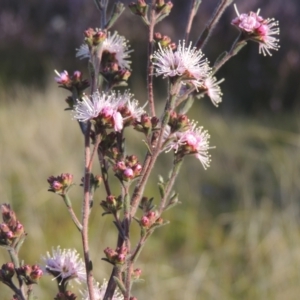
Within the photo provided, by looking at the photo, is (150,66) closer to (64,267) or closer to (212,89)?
(212,89)

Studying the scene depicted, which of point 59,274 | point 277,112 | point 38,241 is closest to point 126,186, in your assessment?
point 59,274

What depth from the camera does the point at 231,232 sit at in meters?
2.57

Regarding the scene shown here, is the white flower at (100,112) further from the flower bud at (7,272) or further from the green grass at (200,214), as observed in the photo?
the green grass at (200,214)

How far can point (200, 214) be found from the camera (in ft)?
9.43

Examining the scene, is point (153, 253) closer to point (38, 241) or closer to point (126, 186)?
point (38, 241)

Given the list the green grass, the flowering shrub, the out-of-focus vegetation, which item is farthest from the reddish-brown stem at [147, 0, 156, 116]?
the out-of-focus vegetation

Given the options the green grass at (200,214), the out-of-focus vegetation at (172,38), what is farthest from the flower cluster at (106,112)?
the out-of-focus vegetation at (172,38)

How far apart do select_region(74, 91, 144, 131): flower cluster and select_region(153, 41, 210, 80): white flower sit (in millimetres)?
47

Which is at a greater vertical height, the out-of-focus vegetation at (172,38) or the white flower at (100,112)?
the out-of-focus vegetation at (172,38)

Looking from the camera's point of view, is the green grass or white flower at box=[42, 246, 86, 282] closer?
white flower at box=[42, 246, 86, 282]

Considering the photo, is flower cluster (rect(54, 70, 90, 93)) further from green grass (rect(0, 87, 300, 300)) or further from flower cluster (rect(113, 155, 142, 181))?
green grass (rect(0, 87, 300, 300))

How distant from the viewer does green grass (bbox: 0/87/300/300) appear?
88.7 inches

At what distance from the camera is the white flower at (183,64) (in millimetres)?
610

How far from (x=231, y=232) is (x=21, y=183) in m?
1.03
